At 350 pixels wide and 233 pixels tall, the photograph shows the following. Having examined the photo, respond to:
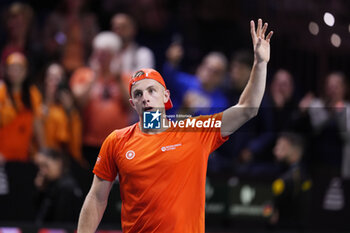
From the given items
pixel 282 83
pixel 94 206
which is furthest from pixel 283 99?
pixel 94 206

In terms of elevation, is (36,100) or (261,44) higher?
(261,44)

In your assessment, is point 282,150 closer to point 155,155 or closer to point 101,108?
point 101,108

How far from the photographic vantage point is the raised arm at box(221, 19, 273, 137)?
436 centimetres

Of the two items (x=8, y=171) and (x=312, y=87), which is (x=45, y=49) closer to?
(x=8, y=171)

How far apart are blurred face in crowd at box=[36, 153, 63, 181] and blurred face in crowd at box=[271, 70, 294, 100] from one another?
379 cm

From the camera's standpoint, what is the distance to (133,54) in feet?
24.0

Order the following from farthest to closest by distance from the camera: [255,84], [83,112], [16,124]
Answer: [16,124], [83,112], [255,84]

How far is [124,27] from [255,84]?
3.87 metres

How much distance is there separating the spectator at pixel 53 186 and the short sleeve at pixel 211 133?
384 cm

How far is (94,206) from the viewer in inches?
192

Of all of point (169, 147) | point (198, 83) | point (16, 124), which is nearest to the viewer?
point (169, 147)

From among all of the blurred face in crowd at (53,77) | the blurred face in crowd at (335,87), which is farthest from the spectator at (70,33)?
the blurred face in crowd at (335,87)

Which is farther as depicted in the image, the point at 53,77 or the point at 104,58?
the point at 53,77

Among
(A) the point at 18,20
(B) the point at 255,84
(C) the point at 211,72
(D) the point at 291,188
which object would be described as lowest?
(D) the point at 291,188
